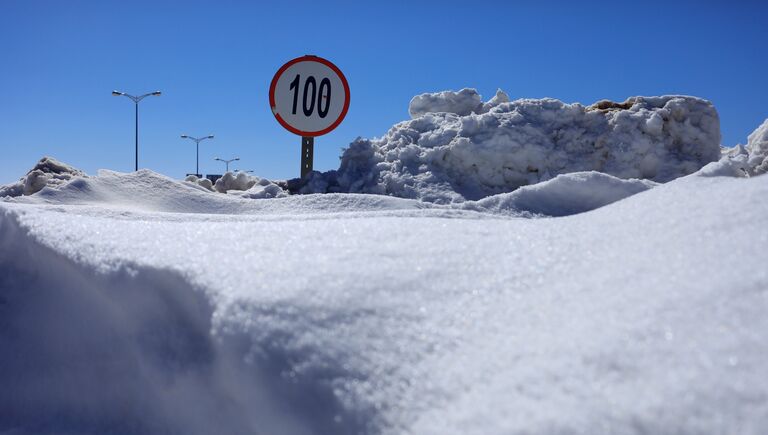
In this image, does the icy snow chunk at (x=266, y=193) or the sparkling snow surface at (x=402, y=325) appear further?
the icy snow chunk at (x=266, y=193)

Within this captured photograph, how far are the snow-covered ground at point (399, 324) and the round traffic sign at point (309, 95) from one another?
3284 mm

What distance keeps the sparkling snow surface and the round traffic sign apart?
3.34m

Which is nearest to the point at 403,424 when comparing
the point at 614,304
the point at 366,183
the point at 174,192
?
the point at 614,304

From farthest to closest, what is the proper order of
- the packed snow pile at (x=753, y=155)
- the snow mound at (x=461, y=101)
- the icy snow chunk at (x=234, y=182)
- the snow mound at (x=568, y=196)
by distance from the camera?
the snow mound at (x=461, y=101) → the icy snow chunk at (x=234, y=182) → the packed snow pile at (x=753, y=155) → the snow mound at (x=568, y=196)

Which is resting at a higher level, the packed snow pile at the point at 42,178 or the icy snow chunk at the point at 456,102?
the icy snow chunk at the point at 456,102

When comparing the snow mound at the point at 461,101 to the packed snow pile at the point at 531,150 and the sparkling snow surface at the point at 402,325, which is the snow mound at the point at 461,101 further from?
the sparkling snow surface at the point at 402,325

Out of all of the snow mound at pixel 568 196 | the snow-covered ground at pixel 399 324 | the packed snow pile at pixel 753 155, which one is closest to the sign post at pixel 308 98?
the snow mound at pixel 568 196

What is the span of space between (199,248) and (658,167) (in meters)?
3.50

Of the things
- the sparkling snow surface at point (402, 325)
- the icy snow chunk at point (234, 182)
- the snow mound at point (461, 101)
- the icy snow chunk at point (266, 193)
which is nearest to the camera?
the sparkling snow surface at point (402, 325)

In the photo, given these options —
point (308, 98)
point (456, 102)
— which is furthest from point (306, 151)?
point (456, 102)

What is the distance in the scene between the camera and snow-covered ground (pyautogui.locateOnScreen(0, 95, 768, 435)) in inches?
28.2

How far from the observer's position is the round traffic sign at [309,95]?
472 centimetres

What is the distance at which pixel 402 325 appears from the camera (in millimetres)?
911

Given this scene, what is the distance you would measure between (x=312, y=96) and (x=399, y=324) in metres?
4.07
